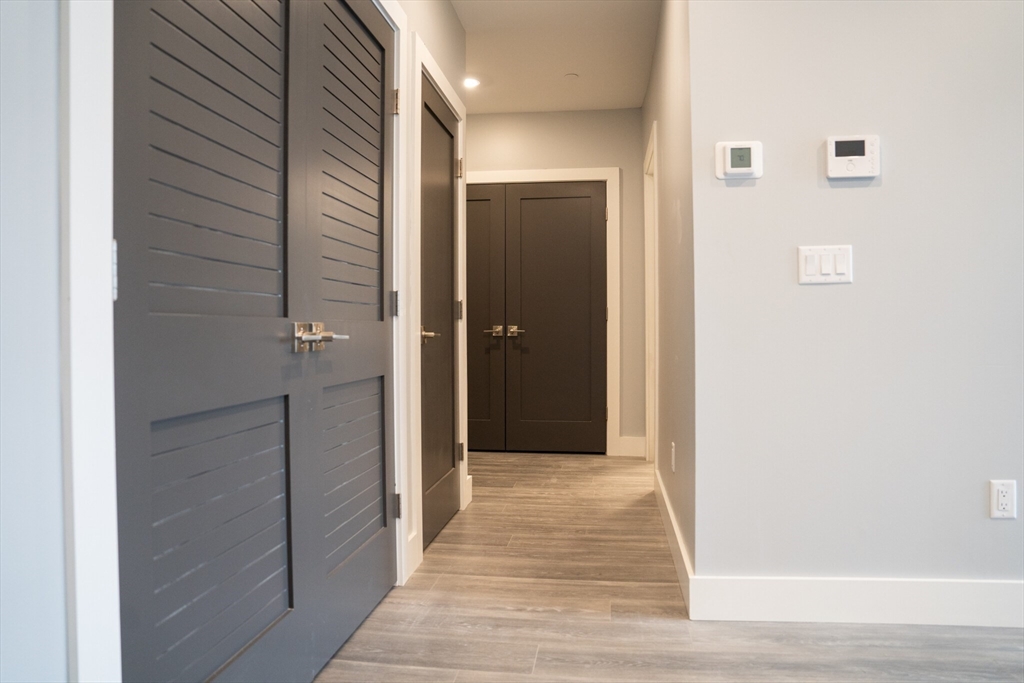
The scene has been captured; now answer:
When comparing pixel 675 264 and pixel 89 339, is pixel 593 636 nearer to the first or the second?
pixel 675 264

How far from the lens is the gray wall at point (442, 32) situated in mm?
2765

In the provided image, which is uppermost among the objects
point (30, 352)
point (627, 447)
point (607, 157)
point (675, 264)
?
point (607, 157)

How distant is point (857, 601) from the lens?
215 centimetres

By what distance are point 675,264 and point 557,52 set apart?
1958mm

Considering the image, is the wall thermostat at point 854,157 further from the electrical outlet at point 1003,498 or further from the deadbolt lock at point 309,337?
the deadbolt lock at point 309,337

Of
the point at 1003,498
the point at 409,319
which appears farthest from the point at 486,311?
the point at 1003,498

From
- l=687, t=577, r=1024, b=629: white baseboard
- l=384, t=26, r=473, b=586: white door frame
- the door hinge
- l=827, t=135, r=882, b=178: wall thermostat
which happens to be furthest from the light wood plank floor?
l=827, t=135, r=882, b=178: wall thermostat

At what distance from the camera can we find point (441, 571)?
261cm

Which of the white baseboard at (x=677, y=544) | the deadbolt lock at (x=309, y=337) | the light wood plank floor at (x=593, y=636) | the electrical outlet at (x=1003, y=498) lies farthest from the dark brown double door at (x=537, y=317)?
the deadbolt lock at (x=309, y=337)

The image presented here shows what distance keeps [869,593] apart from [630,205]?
11.6 feet

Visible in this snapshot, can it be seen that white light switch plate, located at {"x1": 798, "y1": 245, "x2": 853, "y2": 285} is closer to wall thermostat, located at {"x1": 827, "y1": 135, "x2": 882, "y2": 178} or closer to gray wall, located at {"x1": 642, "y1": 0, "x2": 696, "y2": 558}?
wall thermostat, located at {"x1": 827, "y1": 135, "x2": 882, "y2": 178}

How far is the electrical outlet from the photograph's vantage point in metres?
2.10

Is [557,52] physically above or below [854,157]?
above

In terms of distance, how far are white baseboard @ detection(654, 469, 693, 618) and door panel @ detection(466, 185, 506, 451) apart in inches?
72.7
